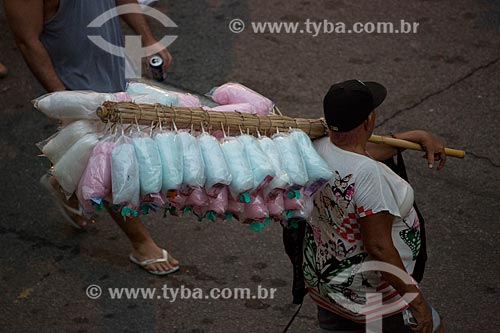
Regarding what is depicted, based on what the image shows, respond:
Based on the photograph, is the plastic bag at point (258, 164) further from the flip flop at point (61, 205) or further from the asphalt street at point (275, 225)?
the flip flop at point (61, 205)

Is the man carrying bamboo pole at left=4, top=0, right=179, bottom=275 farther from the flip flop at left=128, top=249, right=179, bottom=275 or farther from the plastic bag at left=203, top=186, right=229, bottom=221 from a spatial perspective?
the plastic bag at left=203, top=186, right=229, bottom=221

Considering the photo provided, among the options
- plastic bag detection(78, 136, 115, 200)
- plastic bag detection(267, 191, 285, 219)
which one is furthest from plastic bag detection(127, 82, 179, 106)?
plastic bag detection(267, 191, 285, 219)

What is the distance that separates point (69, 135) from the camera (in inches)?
131

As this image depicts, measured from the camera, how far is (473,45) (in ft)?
22.8

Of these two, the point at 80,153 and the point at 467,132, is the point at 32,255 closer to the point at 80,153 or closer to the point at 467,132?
the point at 80,153

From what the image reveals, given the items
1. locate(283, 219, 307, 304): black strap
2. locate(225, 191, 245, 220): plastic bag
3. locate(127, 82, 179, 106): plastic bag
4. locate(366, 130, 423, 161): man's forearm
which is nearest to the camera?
locate(225, 191, 245, 220): plastic bag

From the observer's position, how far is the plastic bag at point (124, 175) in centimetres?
316

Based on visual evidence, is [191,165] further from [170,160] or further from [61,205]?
[61,205]

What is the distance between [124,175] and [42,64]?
159cm

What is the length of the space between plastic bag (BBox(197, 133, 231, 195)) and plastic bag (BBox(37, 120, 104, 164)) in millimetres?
400

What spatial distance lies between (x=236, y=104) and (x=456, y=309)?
182cm

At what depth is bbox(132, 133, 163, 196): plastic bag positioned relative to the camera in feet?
10.5
